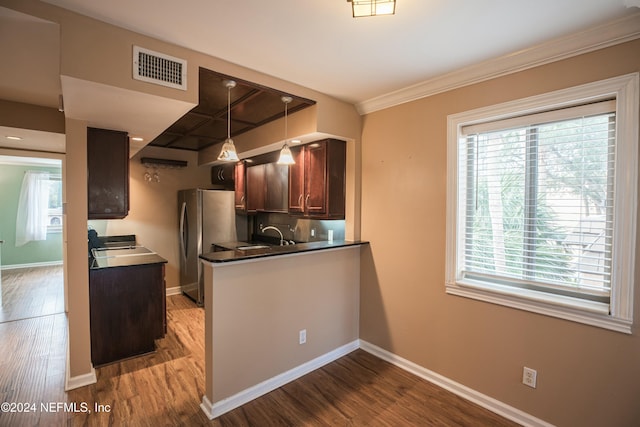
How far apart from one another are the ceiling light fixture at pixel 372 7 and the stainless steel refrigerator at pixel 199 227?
11.7ft

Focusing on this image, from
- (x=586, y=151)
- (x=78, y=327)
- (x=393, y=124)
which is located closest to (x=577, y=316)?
(x=586, y=151)

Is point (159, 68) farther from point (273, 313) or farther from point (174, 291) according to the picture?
point (174, 291)

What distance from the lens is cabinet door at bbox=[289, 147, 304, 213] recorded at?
3387 mm

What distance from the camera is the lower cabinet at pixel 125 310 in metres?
2.76

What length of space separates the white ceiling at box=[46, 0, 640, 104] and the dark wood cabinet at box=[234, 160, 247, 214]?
2477mm

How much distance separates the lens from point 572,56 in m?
1.88

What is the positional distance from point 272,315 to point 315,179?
4.78 ft

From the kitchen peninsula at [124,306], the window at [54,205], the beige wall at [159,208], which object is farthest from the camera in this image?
the window at [54,205]

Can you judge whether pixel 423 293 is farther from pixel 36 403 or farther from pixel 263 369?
pixel 36 403

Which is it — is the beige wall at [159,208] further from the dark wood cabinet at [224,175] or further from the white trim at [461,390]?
the white trim at [461,390]

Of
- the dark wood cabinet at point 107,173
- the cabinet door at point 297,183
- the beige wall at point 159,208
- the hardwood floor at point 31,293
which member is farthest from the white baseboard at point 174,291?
the cabinet door at point 297,183

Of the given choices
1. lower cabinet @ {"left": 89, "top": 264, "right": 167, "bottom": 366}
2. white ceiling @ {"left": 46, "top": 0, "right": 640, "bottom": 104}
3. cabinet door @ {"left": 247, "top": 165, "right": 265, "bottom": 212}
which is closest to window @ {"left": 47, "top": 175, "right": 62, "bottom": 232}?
cabinet door @ {"left": 247, "top": 165, "right": 265, "bottom": 212}

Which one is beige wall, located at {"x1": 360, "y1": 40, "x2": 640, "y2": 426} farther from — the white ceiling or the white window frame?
the white ceiling

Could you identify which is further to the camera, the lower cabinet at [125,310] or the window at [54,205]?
the window at [54,205]
